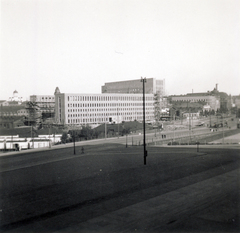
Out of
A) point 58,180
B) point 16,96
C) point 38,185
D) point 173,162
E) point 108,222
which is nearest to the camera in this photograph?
point 108,222

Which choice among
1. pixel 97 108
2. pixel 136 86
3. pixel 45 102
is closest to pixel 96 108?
pixel 97 108

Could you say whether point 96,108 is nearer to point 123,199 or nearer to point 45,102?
point 45,102

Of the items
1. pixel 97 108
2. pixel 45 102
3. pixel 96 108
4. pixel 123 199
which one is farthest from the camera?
pixel 45 102

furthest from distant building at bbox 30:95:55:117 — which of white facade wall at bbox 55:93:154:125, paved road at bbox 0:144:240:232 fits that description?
paved road at bbox 0:144:240:232

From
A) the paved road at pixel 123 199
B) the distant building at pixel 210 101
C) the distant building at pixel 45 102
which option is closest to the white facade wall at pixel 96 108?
the distant building at pixel 45 102

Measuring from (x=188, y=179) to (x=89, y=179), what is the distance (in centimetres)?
633

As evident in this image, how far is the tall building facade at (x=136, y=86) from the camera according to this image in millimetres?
119281

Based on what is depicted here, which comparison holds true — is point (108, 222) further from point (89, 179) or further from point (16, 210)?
point (89, 179)

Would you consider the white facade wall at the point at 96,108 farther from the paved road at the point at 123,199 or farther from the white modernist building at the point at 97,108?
the paved road at the point at 123,199

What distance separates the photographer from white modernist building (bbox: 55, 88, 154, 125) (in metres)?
90.4

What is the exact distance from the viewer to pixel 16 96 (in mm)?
132625

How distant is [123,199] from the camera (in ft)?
45.8

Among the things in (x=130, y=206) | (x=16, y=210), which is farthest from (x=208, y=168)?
(x=16, y=210)

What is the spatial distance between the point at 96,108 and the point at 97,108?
1.33ft
